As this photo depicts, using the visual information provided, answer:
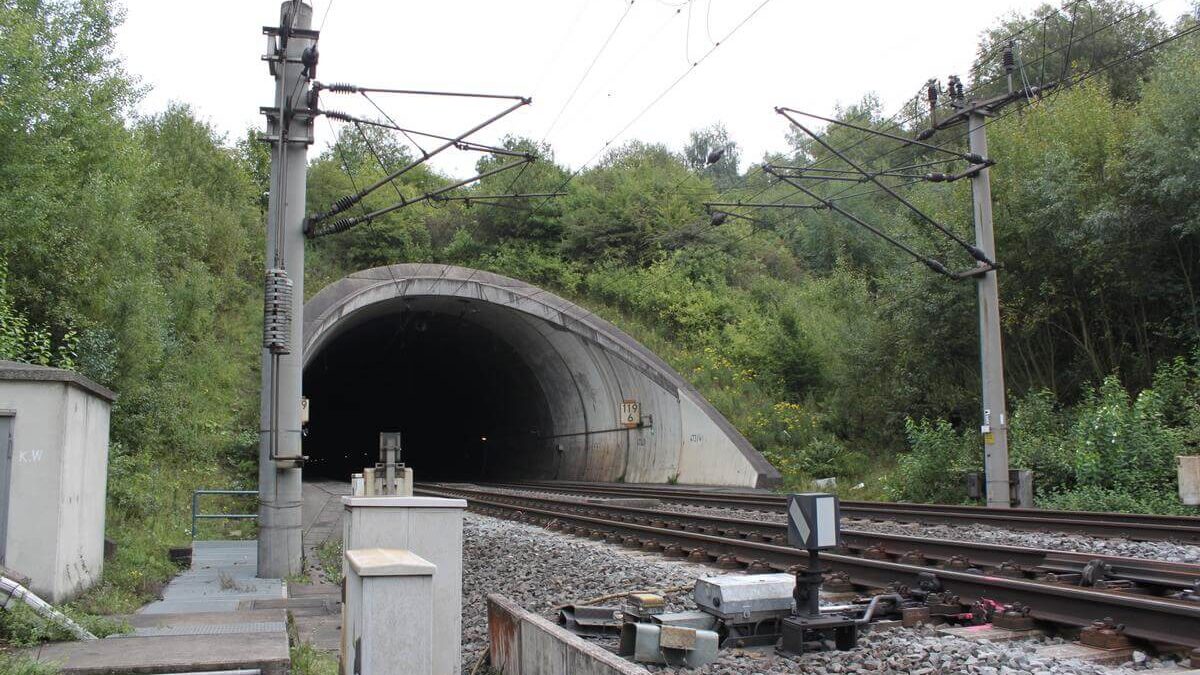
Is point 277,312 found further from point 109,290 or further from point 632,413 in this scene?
point 632,413

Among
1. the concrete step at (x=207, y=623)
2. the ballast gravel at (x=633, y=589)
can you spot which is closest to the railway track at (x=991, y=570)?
the ballast gravel at (x=633, y=589)

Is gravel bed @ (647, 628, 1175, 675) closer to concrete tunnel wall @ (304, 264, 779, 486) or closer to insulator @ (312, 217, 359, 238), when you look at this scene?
insulator @ (312, 217, 359, 238)

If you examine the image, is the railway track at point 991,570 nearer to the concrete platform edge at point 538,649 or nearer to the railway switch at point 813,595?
the railway switch at point 813,595

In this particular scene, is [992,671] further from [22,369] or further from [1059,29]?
[1059,29]

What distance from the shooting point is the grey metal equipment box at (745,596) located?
605 centimetres

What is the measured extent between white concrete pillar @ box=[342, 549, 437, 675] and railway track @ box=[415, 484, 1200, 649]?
3926 millimetres

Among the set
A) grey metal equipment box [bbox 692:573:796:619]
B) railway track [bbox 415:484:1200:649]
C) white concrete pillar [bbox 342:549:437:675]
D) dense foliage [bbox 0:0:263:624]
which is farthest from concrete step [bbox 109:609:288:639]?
railway track [bbox 415:484:1200:649]

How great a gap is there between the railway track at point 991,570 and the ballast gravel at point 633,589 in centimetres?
32

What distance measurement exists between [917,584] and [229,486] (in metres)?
15.1

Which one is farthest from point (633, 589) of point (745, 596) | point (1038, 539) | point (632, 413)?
point (632, 413)

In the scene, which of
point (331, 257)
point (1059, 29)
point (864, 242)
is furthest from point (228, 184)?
point (1059, 29)

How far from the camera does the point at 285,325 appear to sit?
36.3 ft

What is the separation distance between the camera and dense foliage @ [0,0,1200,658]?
1628 centimetres

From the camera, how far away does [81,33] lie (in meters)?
21.3
